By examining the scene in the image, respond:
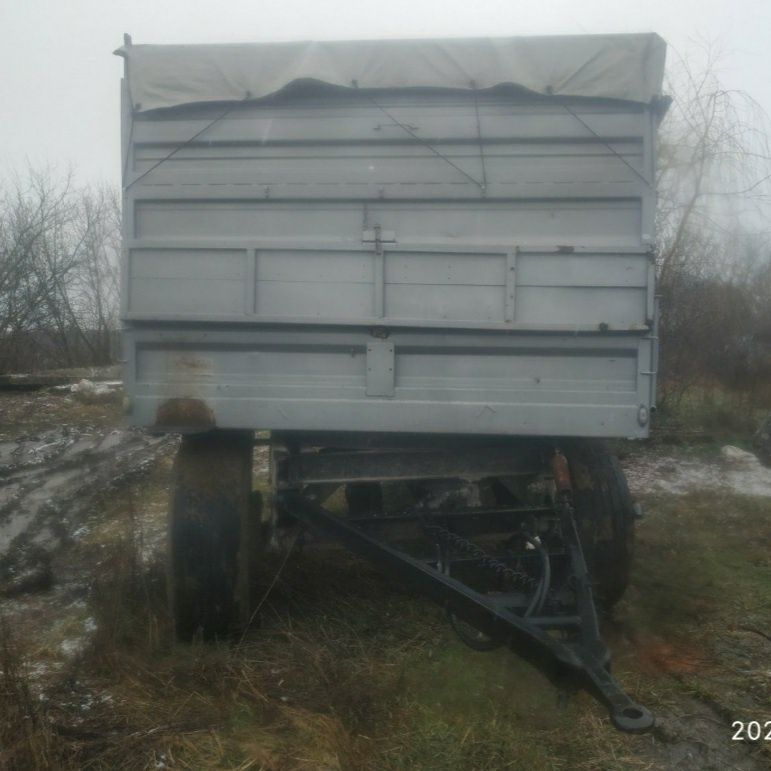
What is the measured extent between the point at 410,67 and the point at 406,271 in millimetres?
935

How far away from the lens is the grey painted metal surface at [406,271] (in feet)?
12.5

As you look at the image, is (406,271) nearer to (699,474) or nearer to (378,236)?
(378,236)

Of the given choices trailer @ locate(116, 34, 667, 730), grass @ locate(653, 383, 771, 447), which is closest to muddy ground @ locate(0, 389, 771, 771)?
trailer @ locate(116, 34, 667, 730)

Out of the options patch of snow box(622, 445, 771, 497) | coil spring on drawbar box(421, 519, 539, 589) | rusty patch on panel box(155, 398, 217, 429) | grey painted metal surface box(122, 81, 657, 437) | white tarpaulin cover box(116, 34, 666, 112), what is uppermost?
white tarpaulin cover box(116, 34, 666, 112)

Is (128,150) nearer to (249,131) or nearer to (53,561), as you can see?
(249,131)

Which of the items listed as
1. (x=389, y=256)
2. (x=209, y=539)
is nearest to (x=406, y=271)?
(x=389, y=256)

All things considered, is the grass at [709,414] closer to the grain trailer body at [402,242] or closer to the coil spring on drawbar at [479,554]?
the coil spring on drawbar at [479,554]

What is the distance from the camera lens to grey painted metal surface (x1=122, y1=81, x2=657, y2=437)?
12.5 feet

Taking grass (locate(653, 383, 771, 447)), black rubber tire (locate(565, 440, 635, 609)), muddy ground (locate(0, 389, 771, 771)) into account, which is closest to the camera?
muddy ground (locate(0, 389, 771, 771))

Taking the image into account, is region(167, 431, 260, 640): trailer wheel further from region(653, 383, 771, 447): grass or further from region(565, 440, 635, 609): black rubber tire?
region(653, 383, 771, 447): grass

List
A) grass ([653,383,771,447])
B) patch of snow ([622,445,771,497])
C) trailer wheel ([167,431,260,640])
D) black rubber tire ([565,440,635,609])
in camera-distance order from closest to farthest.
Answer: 1. trailer wheel ([167,431,260,640])
2. black rubber tire ([565,440,635,609])
3. patch of snow ([622,445,771,497])
4. grass ([653,383,771,447])

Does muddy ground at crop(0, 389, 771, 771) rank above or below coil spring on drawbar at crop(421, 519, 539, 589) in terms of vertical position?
below

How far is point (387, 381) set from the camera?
3842mm

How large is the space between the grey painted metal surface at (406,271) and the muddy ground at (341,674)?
1150 millimetres
